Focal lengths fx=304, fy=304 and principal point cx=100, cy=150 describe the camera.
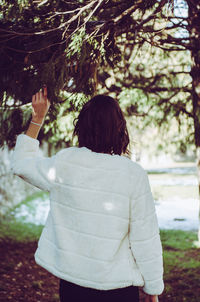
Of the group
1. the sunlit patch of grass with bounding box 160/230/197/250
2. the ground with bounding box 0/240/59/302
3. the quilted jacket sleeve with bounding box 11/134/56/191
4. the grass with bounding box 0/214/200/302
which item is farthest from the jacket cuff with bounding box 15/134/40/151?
the sunlit patch of grass with bounding box 160/230/197/250

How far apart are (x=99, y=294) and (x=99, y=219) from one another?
0.33 m

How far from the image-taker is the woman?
124 cm

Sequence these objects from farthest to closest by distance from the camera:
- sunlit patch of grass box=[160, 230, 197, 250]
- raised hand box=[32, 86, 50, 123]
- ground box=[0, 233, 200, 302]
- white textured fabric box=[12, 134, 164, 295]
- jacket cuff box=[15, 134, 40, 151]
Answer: sunlit patch of grass box=[160, 230, 197, 250]
ground box=[0, 233, 200, 302]
raised hand box=[32, 86, 50, 123]
jacket cuff box=[15, 134, 40, 151]
white textured fabric box=[12, 134, 164, 295]

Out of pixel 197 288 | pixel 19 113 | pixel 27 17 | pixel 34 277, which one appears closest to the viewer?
pixel 27 17

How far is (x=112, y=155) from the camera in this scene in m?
1.30

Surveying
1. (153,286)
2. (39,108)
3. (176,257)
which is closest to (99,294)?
(153,286)

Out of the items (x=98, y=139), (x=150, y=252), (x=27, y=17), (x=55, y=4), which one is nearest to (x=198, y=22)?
(x=55, y=4)

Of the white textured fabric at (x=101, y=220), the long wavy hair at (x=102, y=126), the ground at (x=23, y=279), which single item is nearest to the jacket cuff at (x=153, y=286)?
the white textured fabric at (x=101, y=220)

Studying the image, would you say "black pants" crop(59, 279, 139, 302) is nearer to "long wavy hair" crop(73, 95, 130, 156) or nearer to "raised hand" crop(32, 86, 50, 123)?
"long wavy hair" crop(73, 95, 130, 156)

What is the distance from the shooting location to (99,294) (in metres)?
1.28

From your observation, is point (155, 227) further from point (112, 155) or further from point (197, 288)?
point (197, 288)

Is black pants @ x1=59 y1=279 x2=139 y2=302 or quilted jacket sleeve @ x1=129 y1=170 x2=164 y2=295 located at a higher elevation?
quilted jacket sleeve @ x1=129 y1=170 x2=164 y2=295

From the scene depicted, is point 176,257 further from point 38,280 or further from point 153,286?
point 153,286

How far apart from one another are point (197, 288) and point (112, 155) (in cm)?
362
